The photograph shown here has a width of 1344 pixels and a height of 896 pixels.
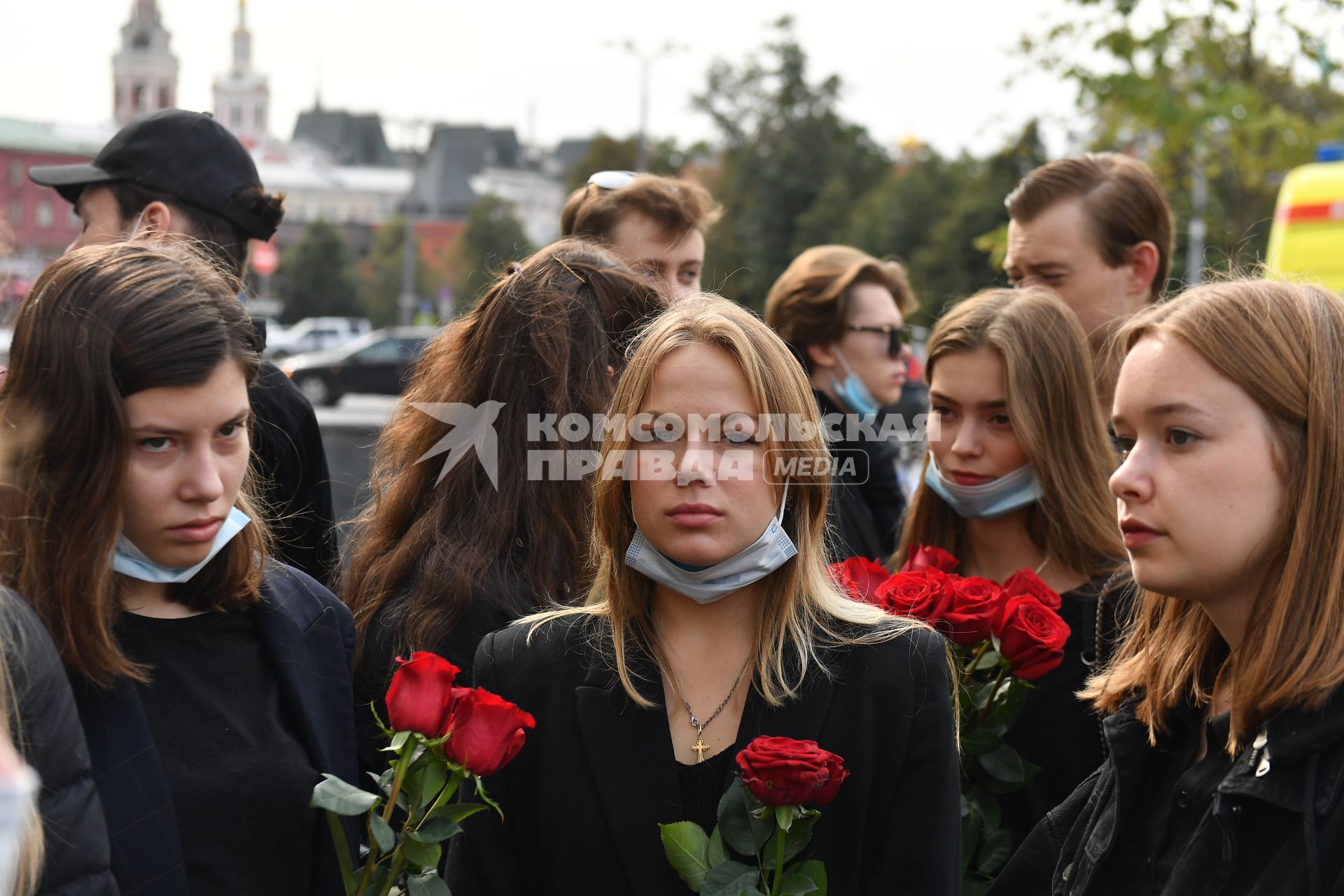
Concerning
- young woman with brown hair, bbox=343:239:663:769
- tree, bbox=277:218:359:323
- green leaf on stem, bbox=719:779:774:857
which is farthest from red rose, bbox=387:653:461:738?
tree, bbox=277:218:359:323

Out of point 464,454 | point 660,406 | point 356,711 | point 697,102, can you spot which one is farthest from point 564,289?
point 697,102

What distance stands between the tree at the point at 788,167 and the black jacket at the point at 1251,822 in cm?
4713

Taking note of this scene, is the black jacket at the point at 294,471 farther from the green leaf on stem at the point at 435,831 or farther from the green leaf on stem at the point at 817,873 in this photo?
the green leaf on stem at the point at 817,873

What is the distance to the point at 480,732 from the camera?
219 cm

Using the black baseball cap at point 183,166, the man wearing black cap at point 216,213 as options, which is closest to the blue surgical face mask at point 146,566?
the man wearing black cap at point 216,213

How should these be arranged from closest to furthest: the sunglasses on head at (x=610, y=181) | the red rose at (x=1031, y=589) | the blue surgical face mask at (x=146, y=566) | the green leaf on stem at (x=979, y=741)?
the blue surgical face mask at (x=146, y=566)
the green leaf on stem at (x=979, y=741)
the red rose at (x=1031, y=589)
the sunglasses on head at (x=610, y=181)

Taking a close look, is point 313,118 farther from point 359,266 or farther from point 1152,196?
point 1152,196

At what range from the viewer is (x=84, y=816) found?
204 centimetres

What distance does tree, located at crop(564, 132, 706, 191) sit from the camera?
62.2 metres

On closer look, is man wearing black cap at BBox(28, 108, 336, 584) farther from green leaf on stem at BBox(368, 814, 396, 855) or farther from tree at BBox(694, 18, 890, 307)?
tree at BBox(694, 18, 890, 307)

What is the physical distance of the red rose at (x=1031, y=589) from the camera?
3.09 m

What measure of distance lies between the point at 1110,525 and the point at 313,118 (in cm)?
14376

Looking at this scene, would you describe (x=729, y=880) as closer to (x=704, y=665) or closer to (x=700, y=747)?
(x=700, y=747)

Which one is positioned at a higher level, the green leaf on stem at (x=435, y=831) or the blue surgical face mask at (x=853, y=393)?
the blue surgical face mask at (x=853, y=393)
